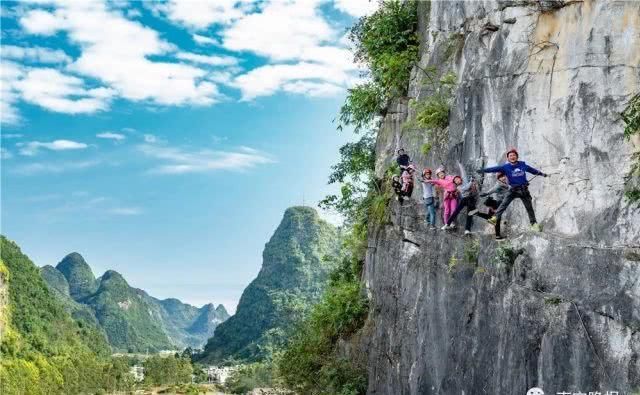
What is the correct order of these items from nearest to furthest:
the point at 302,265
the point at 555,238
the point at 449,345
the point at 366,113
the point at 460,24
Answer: the point at 555,238
the point at 449,345
the point at 460,24
the point at 366,113
the point at 302,265

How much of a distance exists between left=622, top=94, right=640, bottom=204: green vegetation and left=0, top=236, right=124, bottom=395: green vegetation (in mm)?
35109

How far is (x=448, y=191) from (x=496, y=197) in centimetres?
104

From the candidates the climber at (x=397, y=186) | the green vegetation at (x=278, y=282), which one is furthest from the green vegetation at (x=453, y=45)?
the green vegetation at (x=278, y=282)

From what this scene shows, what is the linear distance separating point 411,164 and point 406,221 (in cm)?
93

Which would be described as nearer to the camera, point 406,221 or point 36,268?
point 406,221

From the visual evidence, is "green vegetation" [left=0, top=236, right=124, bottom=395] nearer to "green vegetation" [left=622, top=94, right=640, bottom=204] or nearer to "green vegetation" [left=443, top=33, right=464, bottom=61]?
"green vegetation" [left=443, top=33, right=464, bottom=61]

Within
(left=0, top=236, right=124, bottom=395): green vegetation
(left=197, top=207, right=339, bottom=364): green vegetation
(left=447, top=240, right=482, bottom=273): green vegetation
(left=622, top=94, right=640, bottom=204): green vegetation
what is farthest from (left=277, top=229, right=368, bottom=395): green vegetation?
(left=197, top=207, right=339, bottom=364): green vegetation

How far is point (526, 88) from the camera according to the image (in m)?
7.53

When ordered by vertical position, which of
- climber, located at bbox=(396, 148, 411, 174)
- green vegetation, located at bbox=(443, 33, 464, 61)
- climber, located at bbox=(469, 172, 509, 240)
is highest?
green vegetation, located at bbox=(443, 33, 464, 61)

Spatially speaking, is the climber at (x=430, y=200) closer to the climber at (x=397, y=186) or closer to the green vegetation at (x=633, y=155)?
the climber at (x=397, y=186)

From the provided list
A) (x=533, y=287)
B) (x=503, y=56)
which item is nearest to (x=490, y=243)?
(x=533, y=287)

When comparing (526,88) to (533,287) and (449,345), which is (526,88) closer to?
(533,287)

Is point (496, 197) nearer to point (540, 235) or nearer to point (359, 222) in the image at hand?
point (540, 235)

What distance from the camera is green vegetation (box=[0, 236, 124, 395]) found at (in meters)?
37.8
